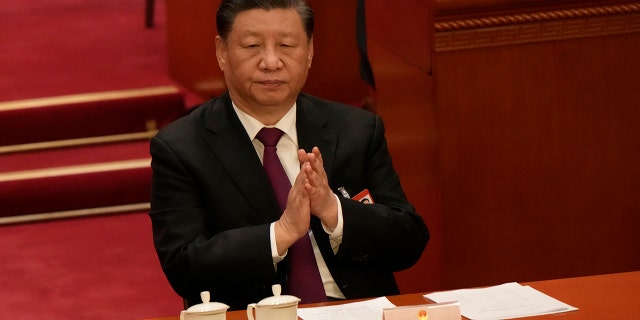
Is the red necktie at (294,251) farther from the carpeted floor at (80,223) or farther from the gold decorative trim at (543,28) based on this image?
the carpeted floor at (80,223)

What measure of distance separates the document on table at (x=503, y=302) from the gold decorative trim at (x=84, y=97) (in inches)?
150

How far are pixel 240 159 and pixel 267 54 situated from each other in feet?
0.87

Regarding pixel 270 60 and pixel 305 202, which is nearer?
pixel 305 202

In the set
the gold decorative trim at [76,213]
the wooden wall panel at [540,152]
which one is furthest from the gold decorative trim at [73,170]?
the wooden wall panel at [540,152]

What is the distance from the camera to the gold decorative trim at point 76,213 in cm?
565

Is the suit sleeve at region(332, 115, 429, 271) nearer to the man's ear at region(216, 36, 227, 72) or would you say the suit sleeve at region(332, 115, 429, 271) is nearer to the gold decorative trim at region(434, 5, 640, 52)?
the man's ear at region(216, 36, 227, 72)

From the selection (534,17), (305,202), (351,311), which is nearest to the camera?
(351,311)

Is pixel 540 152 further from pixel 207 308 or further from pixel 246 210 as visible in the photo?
pixel 207 308

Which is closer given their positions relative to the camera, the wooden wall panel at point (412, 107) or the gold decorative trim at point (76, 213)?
the wooden wall panel at point (412, 107)

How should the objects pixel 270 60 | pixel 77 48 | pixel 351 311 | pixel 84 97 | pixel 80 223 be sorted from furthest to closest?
pixel 77 48
pixel 84 97
pixel 80 223
pixel 270 60
pixel 351 311

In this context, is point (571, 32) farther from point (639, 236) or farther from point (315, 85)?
point (315, 85)

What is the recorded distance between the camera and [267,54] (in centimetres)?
282

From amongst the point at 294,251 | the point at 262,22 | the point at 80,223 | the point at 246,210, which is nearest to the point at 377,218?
the point at 294,251

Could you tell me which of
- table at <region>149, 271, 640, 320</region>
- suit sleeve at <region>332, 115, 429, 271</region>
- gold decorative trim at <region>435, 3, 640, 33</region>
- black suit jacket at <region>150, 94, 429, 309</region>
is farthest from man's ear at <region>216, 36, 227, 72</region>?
gold decorative trim at <region>435, 3, 640, 33</region>
